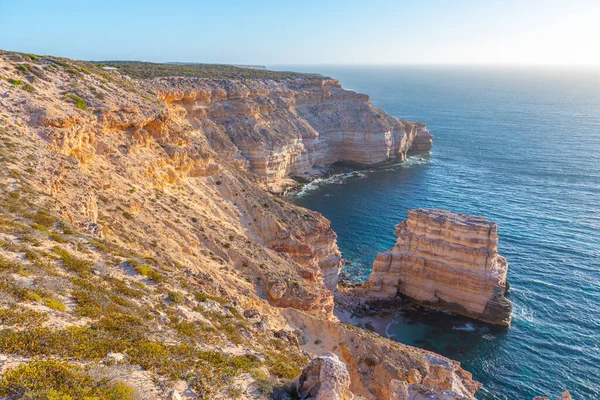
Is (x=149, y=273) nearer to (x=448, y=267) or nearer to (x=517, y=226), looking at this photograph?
(x=448, y=267)

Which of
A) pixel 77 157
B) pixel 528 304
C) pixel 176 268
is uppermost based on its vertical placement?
pixel 77 157

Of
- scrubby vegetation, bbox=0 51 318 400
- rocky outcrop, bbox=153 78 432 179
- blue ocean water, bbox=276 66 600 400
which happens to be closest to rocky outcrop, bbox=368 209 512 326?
blue ocean water, bbox=276 66 600 400

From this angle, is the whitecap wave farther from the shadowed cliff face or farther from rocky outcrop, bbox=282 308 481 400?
rocky outcrop, bbox=282 308 481 400

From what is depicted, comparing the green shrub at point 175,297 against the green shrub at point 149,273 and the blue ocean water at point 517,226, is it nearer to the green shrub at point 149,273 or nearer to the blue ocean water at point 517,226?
the green shrub at point 149,273

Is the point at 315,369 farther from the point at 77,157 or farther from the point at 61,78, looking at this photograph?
the point at 61,78

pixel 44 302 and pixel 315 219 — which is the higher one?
pixel 44 302

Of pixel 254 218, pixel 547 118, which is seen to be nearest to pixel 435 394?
pixel 254 218
